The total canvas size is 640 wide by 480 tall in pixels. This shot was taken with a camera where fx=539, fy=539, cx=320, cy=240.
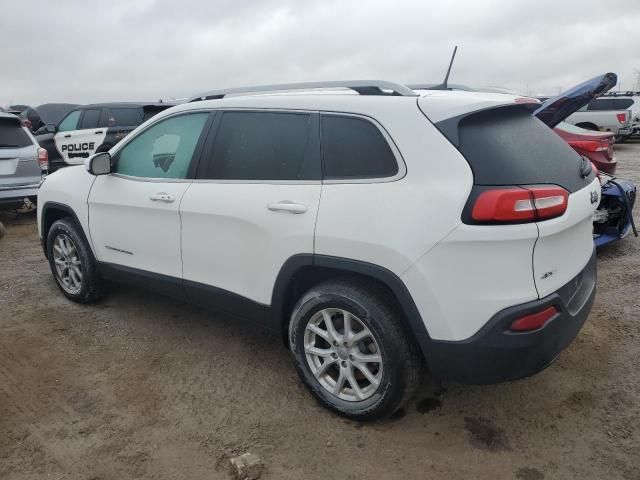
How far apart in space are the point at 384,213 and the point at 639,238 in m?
4.86

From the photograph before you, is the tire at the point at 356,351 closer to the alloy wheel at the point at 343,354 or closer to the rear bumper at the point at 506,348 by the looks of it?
the alloy wheel at the point at 343,354

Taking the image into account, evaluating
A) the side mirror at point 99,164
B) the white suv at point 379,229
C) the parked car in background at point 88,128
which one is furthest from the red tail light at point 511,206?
the parked car in background at point 88,128

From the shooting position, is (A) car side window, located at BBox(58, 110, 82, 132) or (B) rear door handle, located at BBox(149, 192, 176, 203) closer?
(B) rear door handle, located at BBox(149, 192, 176, 203)

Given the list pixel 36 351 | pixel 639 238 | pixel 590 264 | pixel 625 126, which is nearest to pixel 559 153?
pixel 590 264

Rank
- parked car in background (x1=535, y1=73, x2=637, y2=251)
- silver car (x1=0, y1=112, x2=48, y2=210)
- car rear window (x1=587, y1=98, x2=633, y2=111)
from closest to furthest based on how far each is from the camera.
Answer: parked car in background (x1=535, y1=73, x2=637, y2=251), silver car (x1=0, y1=112, x2=48, y2=210), car rear window (x1=587, y1=98, x2=633, y2=111)

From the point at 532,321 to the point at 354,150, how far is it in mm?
1178

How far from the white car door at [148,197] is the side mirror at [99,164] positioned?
0.07 meters

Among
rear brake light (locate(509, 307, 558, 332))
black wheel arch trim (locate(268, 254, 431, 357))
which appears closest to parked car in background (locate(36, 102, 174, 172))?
black wheel arch trim (locate(268, 254, 431, 357))

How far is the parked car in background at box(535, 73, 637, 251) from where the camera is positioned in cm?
460

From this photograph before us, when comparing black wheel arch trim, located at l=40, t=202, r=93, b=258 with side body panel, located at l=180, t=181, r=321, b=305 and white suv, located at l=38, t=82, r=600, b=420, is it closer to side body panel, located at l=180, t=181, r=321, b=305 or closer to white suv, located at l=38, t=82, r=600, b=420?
white suv, located at l=38, t=82, r=600, b=420

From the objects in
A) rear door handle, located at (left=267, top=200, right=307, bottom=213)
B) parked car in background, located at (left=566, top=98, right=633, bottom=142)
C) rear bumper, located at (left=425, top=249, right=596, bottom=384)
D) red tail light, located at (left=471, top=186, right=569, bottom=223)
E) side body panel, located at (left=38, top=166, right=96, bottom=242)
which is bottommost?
parked car in background, located at (left=566, top=98, right=633, bottom=142)

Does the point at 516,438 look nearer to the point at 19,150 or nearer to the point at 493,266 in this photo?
the point at 493,266

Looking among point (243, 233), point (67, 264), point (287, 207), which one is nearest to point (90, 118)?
point (67, 264)

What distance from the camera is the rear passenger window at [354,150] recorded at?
104 inches
